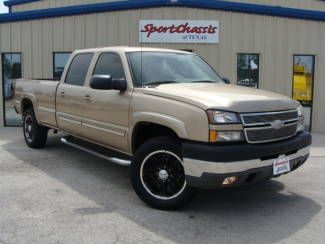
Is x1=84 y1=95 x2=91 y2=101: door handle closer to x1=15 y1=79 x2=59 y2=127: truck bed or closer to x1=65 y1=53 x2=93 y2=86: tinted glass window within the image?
x1=65 y1=53 x2=93 y2=86: tinted glass window

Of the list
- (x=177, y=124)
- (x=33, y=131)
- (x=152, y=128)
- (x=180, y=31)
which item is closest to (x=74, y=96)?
(x=152, y=128)

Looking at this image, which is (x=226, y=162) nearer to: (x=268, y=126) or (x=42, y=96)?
(x=268, y=126)

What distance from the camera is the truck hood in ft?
14.9

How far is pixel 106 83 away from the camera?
5.32m

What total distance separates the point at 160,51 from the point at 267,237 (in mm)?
3166

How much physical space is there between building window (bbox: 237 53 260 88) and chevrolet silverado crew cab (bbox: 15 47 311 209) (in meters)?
5.71

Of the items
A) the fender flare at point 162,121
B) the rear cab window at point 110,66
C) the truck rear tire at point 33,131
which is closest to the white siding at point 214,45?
the truck rear tire at point 33,131

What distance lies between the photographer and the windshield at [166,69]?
18.4 feet

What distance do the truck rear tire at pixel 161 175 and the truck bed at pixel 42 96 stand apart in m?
2.88

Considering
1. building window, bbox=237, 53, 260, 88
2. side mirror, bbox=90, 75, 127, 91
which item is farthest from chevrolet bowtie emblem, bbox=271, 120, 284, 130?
building window, bbox=237, 53, 260, 88

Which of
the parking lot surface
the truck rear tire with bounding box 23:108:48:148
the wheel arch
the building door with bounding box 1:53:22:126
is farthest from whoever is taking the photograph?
the building door with bounding box 1:53:22:126

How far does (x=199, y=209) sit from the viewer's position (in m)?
5.07

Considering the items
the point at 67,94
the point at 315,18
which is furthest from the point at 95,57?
the point at 315,18

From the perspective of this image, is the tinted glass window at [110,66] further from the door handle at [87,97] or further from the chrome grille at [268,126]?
the chrome grille at [268,126]
